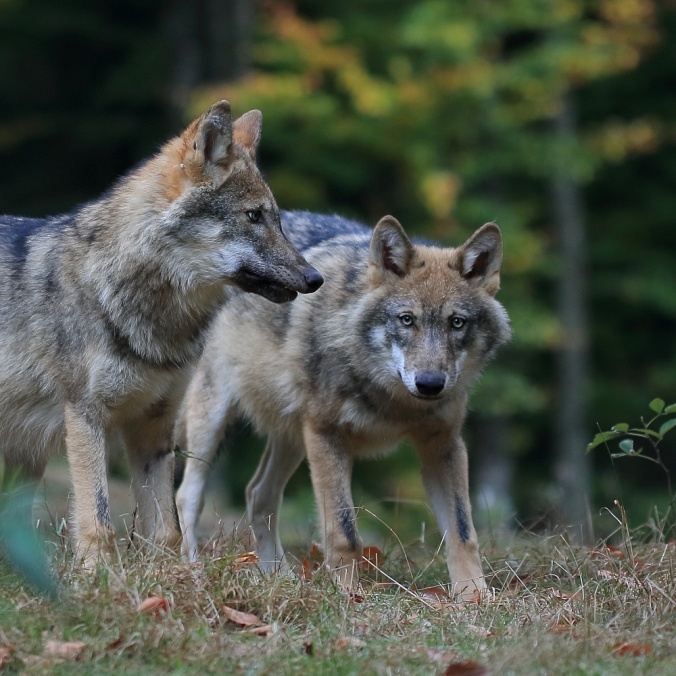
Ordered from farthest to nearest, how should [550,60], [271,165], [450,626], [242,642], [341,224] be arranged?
[271,165] < [550,60] < [341,224] < [450,626] < [242,642]

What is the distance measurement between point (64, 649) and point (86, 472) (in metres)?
1.56

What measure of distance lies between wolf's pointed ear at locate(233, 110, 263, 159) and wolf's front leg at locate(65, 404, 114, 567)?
178 cm

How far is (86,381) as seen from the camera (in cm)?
595

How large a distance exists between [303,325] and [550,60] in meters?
10.2

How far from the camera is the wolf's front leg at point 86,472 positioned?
586 cm

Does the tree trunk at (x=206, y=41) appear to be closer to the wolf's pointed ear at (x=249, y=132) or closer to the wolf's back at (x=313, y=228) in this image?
the wolf's back at (x=313, y=228)

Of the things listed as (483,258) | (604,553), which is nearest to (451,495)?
(604,553)

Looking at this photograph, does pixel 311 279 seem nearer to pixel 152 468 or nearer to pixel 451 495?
pixel 152 468

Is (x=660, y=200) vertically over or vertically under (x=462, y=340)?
under

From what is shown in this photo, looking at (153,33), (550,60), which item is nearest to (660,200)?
(550,60)

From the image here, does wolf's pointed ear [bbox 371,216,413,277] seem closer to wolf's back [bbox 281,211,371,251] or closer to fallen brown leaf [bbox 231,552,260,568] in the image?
wolf's back [bbox 281,211,371,251]

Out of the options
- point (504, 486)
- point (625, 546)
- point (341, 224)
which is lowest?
point (504, 486)

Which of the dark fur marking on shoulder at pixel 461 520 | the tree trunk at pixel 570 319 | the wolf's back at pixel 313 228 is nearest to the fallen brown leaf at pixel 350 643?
the dark fur marking on shoulder at pixel 461 520

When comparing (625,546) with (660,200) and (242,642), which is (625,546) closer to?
(242,642)
